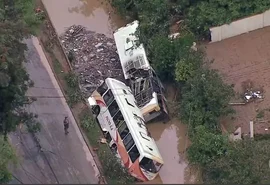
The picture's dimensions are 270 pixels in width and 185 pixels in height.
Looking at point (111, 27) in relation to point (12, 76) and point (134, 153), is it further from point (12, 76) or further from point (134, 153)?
point (12, 76)

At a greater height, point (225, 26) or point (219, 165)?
point (225, 26)

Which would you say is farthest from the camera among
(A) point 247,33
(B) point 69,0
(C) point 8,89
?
(B) point 69,0

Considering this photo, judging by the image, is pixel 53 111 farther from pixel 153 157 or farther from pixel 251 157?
pixel 251 157

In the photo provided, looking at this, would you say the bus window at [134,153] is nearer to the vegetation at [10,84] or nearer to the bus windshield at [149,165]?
the bus windshield at [149,165]

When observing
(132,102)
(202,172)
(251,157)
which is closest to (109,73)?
(132,102)

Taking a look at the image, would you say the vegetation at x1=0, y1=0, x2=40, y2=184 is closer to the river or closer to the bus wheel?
the bus wheel

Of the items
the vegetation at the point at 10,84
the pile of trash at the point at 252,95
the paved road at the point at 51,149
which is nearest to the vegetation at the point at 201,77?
the pile of trash at the point at 252,95
